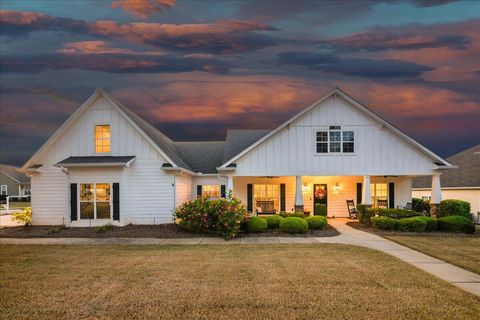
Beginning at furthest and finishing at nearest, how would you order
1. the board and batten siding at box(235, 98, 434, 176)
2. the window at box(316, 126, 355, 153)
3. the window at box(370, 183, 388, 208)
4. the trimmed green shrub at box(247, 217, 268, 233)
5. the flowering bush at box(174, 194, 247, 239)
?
the window at box(370, 183, 388, 208) < the window at box(316, 126, 355, 153) < the board and batten siding at box(235, 98, 434, 176) < the trimmed green shrub at box(247, 217, 268, 233) < the flowering bush at box(174, 194, 247, 239)

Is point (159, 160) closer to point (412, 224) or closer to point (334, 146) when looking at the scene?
point (334, 146)

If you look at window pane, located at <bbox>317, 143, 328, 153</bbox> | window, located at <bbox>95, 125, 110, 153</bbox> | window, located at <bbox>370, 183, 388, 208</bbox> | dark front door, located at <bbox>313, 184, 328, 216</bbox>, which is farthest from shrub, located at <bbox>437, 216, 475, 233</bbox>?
window, located at <bbox>95, 125, 110, 153</bbox>

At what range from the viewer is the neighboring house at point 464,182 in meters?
27.5

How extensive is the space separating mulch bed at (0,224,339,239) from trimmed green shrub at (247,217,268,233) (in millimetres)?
288

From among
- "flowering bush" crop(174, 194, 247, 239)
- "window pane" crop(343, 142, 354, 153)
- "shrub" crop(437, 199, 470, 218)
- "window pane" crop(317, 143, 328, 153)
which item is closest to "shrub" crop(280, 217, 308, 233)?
"flowering bush" crop(174, 194, 247, 239)

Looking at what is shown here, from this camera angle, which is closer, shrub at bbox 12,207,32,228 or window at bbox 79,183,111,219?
window at bbox 79,183,111,219

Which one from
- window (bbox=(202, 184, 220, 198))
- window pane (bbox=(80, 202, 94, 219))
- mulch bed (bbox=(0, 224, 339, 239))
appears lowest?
mulch bed (bbox=(0, 224, 339, 239))

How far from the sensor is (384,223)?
65.0ft

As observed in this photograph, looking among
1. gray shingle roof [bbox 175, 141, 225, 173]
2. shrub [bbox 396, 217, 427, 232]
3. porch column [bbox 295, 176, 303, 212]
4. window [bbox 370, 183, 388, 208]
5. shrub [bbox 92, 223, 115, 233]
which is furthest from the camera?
gray shingle roof [bbox 175, 141, 225, 173]

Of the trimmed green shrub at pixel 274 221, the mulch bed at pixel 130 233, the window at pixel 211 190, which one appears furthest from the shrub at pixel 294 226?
the window at pixel 211 190

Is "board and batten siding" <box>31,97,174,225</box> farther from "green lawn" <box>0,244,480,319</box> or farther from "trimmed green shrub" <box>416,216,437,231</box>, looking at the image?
"trimmed green shrub" <box>416,216,437,231</box>

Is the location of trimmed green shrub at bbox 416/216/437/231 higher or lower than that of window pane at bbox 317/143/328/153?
lower

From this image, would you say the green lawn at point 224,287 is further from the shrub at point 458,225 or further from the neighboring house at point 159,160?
the shrub at point 458,225

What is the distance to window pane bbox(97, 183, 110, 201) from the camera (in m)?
20.6
